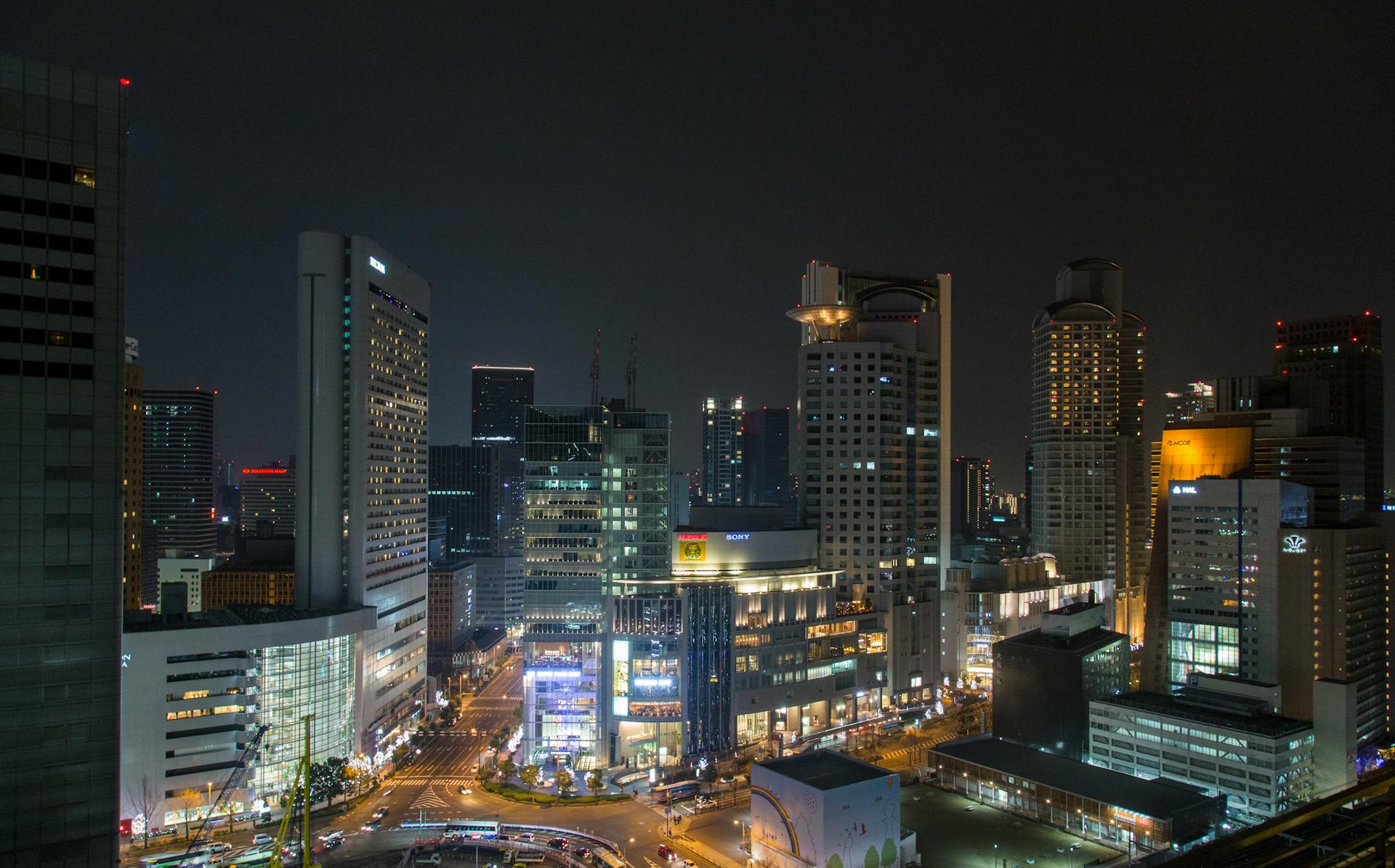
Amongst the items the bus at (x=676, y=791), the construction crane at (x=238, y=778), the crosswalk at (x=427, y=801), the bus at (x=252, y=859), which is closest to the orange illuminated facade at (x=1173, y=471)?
the bus at (x=676, y=791)

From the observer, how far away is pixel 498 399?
18912 cm

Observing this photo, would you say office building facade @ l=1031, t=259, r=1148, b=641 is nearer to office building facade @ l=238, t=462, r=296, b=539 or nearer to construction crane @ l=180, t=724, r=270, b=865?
construction crane @ l=180, t=724, r=270, b=865

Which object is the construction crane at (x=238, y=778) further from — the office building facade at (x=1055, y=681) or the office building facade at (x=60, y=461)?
the office building facade at (x=1055, y=681)

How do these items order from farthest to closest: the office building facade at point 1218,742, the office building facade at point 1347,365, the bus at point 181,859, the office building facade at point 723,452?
the office building facade at point 723,452
the office building facade at point 1347,365
the office building facade at point 1218,742
the bus at point 181,859

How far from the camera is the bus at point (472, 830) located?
1741 inches

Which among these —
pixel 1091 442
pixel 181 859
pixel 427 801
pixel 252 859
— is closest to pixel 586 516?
pixel 427 801

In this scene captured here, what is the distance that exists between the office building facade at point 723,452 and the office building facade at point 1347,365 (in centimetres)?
11250

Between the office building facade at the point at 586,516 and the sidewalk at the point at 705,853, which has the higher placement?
the office building facade at the point at 586,516

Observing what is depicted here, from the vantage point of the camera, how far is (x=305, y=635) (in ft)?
173

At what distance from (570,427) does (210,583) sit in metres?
46.7

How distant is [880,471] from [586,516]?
1140 inches

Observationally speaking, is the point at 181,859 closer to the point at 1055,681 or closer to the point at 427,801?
the point at 427,801

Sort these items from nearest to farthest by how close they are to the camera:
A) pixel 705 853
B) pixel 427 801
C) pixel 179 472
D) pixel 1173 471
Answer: pixel 705 853
pixel 427 801
pixel 1173 471
pixel 179 472

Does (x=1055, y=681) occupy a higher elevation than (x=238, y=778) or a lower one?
higher
